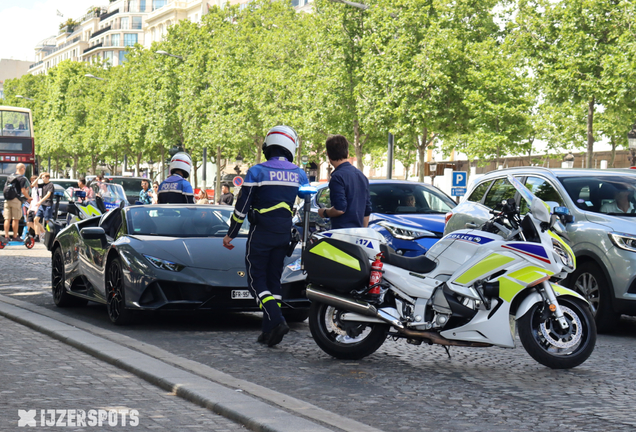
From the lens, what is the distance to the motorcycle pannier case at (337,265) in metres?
7.25

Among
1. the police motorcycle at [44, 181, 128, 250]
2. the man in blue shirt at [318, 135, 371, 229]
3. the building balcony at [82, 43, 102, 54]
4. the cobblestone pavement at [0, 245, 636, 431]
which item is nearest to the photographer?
the cobblestone pavement at [0, 245, 636, 431]

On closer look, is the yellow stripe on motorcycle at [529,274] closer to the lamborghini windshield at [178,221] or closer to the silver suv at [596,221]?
the silver suv at [596,221]

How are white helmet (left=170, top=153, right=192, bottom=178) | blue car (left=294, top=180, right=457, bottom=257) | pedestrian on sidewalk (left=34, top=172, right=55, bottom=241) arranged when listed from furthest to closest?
1. pedestrian on sidewalk (left=34, top=172, right=55, bottom=241)
2. white helmet (left=170, top=153, right=192, bottom=178)
3. blue car (left=294, top=180, right=457, bottom=257)

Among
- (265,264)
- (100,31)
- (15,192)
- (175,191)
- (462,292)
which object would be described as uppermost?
(100,31)

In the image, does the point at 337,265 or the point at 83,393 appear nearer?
the point at 83,393

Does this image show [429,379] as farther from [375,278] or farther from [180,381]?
[180,381]

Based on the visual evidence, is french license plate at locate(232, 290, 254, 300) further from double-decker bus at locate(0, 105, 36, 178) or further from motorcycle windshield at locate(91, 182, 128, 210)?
double-decker bus at locate(0, 105, 36, 178)

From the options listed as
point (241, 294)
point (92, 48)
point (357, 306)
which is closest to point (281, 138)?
point (241, 294)

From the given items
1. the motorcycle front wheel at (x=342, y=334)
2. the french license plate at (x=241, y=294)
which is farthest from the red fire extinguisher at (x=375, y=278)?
the french license plate at (x=241, y=294)

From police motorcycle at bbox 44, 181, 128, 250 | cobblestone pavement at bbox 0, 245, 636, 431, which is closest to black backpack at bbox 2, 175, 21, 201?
police motorcycle at bbox 44, 181, 128, 250

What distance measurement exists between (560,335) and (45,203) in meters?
19.3

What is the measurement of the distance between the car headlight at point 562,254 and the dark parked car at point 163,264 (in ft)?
9.27

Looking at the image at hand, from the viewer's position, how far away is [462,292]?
7.01 meters

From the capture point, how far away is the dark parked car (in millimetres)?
8633
